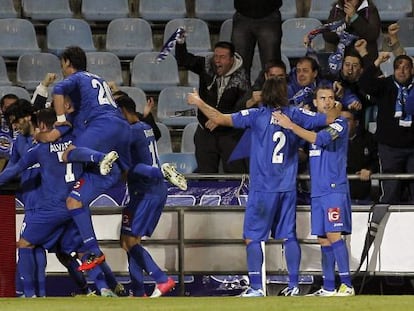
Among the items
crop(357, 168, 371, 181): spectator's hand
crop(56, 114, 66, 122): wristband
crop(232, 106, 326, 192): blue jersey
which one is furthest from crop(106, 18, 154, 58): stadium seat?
crop(56, 114, 66, 122): wristband

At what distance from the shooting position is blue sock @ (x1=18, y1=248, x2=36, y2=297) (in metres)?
10.6

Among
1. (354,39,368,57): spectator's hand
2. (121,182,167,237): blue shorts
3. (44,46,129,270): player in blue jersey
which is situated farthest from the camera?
(354,39,368,57): spectator's hand

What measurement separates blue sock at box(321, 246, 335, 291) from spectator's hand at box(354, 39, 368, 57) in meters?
2.51

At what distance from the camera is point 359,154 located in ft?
39.0

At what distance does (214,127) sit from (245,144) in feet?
1.37

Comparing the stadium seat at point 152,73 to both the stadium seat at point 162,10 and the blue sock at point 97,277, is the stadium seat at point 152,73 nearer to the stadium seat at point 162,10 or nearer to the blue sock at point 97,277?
the stadium seat at point 162,10

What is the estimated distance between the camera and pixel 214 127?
1171 centimetres

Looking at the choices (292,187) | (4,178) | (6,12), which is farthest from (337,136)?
(6,12)

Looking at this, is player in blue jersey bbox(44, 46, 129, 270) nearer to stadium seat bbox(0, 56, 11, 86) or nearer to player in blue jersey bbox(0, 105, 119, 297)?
player in blue jersey bbox(0, 105, 119, 297)

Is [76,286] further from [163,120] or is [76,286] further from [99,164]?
[163,120]

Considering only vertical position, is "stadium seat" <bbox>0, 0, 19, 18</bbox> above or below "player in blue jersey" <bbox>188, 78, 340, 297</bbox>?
above

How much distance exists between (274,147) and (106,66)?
13.4 feet

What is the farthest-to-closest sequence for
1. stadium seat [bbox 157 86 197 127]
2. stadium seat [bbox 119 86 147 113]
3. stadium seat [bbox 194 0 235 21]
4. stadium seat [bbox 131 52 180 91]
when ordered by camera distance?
stadium seat [bbox 194 0 235 21] < stadium seat [bbox 131 52 180 91] < stadium seat [bbox 157 86 197 127] < stadium seat [bbox 119 86 147 113]

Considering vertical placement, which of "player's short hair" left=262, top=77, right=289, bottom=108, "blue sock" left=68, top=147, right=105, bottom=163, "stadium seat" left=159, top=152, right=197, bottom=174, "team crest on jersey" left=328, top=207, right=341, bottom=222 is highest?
"player's short hair" left=262, top=77, right=289, bottom=108
